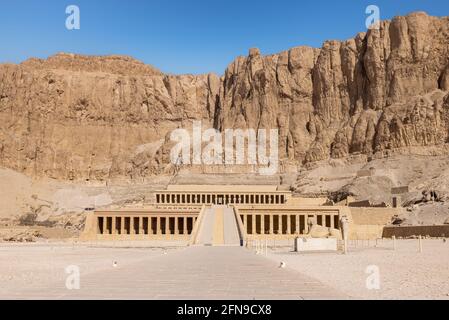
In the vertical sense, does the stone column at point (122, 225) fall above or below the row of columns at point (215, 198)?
below

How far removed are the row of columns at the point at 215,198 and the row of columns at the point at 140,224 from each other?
22.5 metres

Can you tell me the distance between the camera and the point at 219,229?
178 ft

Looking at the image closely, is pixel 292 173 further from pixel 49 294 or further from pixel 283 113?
pixel 49 294

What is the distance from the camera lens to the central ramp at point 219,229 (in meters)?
47.7

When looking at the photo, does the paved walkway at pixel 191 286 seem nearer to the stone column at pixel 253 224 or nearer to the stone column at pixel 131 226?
the stone column at pixel 131 226

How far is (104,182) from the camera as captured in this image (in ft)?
529

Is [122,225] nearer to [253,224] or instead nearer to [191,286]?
[253,224]

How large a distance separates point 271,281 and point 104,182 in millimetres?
150448

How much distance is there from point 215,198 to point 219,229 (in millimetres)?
48139

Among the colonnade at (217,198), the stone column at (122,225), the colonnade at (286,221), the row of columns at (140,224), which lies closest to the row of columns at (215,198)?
the colonnade at (217,198)

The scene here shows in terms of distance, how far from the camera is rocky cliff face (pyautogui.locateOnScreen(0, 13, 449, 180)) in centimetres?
12144

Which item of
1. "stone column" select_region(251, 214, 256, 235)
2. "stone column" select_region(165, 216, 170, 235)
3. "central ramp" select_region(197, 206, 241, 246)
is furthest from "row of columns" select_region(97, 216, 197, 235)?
"stone column" select_region(251, 214, 256, 235)

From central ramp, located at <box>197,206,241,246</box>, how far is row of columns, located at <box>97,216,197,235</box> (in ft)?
17.3
